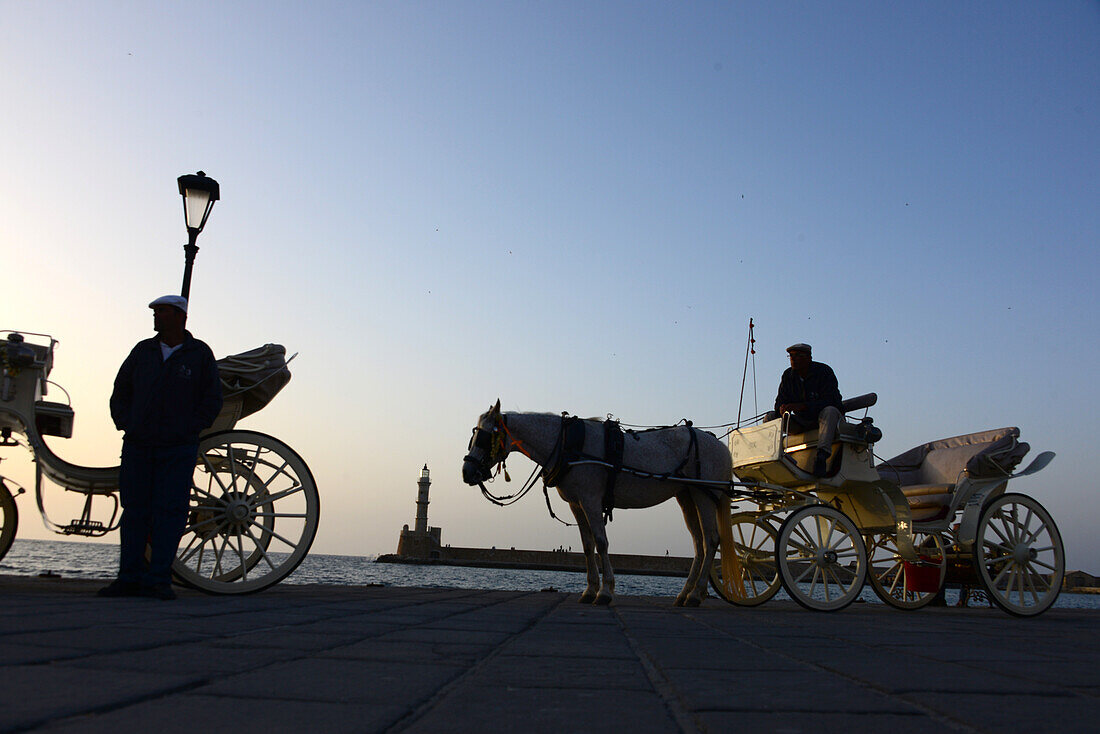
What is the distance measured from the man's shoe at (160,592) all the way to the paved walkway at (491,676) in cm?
54

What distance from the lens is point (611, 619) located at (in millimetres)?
4633

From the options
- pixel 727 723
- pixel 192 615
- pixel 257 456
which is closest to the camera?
pixel 727 723

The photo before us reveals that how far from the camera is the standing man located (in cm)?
479

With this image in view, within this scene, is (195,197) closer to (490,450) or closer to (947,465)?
(490,450)

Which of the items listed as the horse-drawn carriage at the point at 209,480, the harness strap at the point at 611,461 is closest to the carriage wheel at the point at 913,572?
the harness strap at the point at 611,461

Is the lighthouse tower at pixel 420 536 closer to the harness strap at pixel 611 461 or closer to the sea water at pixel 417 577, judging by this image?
the sea water at pixel 417 577

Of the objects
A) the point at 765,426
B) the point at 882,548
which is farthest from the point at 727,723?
the point at 882,548

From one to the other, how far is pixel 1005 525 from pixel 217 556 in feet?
20.2

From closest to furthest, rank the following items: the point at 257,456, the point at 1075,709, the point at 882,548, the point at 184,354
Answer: the point at 1075,709 → the point at 184,354 → the point at 257,456 → the point at 882,548

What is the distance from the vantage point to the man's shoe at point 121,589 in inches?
183

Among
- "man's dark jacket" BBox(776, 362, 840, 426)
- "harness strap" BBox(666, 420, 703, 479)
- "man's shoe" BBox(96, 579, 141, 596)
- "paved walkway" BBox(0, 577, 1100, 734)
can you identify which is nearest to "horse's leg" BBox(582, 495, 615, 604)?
"harness strap" BBox(666, 420, 703, 479)

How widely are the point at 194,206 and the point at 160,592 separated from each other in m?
3.69

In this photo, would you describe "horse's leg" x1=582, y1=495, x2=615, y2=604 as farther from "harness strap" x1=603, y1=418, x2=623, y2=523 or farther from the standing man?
the standing man

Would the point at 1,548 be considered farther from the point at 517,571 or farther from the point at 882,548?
the point at 517,571
